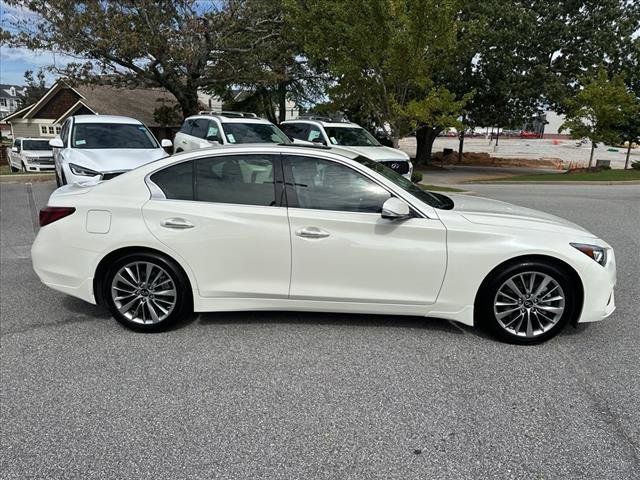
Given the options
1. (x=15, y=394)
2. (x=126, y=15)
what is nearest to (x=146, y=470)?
(x=15, y=394)

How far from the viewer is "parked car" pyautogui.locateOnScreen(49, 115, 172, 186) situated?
27.8 feet

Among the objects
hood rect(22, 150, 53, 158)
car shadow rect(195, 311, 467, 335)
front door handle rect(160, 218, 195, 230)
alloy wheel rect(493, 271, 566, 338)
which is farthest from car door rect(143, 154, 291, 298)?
hood rect(22, 150, 53, 158)

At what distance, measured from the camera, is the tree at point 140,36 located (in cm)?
1864

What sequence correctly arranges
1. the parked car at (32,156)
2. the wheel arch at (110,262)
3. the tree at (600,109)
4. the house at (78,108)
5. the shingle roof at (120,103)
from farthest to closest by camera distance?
the house at (78,108)
the shingle roof at (120,103)
the tree at (600,109)
the parked car at (32,156)
the wheel arch at (110,262)

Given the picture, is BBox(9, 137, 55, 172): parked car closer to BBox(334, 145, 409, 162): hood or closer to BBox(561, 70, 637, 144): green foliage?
BBox(334, 145, 409, 162): hood

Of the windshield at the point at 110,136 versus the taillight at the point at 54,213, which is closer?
the taillight at the point at 54,213

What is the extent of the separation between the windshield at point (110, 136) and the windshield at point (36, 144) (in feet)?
43.9

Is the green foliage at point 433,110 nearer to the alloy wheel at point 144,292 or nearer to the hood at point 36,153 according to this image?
the alloy wheel at point 144,292

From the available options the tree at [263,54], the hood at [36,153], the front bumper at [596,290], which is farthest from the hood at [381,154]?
the hood at [36,153]

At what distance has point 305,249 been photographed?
380 centimetres

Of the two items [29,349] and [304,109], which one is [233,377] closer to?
[29,349]

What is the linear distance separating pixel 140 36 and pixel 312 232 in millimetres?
18509

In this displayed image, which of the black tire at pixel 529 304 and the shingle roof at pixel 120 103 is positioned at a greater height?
the shingle roof at pixel 120 103

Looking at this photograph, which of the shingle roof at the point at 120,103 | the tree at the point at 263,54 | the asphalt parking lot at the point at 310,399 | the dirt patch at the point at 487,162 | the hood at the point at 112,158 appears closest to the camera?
the asphalt parking lot at the point at 310,399
